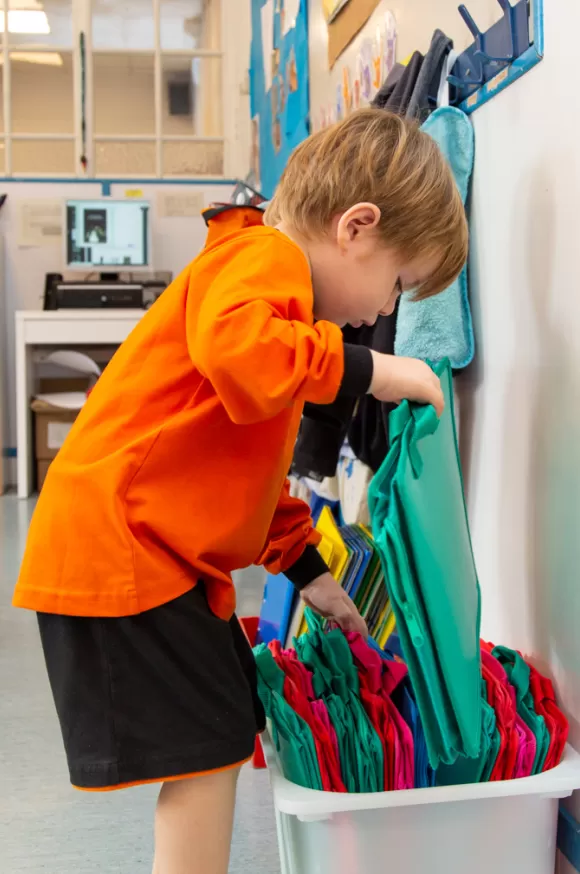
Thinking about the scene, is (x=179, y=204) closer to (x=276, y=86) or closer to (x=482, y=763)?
(x=276, y=86)

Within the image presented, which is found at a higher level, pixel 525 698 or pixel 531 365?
pixel 531 365

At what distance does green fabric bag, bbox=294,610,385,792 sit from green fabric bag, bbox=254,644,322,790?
0.04 m

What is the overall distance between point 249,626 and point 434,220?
1.05 meters

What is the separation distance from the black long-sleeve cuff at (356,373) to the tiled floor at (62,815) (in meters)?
0.72

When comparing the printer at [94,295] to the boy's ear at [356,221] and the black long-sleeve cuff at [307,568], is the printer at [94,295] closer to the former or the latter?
the black long-sleeve cuff at [307,568]

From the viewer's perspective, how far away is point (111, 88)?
4.49 meters

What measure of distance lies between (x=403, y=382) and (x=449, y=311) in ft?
1.34

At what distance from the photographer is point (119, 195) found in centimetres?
442

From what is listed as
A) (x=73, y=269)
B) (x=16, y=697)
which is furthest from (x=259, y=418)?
(x=73, y=269)

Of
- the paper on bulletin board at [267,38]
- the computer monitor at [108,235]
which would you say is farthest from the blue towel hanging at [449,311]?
the computer monitor at [108,235]

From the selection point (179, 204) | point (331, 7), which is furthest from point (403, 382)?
point (179, 204)

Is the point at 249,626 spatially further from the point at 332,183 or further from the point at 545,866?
the point at 332,183

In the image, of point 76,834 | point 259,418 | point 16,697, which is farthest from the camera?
point 16,697

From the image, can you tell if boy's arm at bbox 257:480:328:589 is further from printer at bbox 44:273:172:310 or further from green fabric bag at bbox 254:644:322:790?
printer at bbox 44:273:172:310
